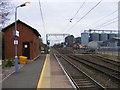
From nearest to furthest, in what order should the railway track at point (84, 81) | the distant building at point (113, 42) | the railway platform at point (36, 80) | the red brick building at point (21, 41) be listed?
the railway platform at point (36, 80) < the railway track at point (84, 81) < the red brick building at point (21, 41) < the distant building at point (113, 42)

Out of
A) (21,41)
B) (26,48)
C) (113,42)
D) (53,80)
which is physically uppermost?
(113,42)

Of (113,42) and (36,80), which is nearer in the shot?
(36,80)

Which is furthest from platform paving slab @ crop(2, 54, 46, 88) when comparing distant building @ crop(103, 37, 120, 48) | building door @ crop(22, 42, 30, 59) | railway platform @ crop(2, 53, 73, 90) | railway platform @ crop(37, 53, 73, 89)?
distant building @ crop(103, 37, 120, 48)

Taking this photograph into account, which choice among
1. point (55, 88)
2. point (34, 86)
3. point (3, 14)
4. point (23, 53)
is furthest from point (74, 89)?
point (23, 53)

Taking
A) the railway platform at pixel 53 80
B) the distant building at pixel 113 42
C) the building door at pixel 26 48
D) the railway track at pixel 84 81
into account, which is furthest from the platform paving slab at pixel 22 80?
the distant building at pixel 113 42

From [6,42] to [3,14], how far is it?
9073 millimetres

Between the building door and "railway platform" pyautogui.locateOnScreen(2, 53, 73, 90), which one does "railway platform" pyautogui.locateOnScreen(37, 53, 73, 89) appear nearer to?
"railway platform" pyautogui.locateOnScreen(2, 53, 73, 90)

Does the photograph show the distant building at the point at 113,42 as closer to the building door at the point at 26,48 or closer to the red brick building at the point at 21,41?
the red brick building at the point at 21,41

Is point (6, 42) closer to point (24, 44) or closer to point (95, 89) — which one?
point (24, 44)

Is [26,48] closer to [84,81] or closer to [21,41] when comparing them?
[21,41]

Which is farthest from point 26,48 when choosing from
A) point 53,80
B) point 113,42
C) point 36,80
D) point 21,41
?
point 113,42

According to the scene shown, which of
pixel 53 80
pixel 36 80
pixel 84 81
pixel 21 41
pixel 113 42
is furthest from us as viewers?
pixel 113 42

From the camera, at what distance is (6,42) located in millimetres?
27547

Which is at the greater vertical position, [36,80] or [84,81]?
[36,80]
